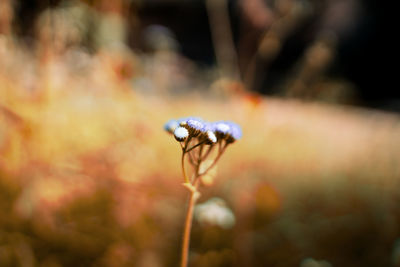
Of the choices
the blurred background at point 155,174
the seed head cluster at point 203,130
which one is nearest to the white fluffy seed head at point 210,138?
the seed head cluster at point 203,130

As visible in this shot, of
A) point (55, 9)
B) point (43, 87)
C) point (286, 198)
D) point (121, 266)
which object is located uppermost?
point (55, 9)

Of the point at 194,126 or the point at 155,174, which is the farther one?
the point at 155,174

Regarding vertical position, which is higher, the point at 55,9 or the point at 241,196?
the point at 55,9

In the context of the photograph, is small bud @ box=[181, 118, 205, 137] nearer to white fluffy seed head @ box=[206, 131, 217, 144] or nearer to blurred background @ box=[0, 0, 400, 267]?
white fluffy seed head @ box=[206, 131, 217, 144]

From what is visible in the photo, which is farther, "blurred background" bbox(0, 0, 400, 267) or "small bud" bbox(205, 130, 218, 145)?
"blurred background" bbox(0, 0, 400, 267)

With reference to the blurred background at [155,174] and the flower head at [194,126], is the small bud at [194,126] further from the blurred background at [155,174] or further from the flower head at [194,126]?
the blurred background at [155,174]

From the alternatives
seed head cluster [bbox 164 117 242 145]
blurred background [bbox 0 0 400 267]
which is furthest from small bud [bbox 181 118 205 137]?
blurred background [bbox 0 0 400 267]

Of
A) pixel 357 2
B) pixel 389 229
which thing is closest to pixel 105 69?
pixel 389 229

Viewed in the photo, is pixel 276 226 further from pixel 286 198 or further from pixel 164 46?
pixel 164 46

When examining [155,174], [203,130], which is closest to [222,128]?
[203,130]

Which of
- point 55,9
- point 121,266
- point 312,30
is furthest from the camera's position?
point 312,30

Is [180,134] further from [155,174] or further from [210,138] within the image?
[155,174]
